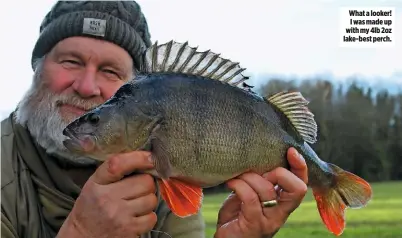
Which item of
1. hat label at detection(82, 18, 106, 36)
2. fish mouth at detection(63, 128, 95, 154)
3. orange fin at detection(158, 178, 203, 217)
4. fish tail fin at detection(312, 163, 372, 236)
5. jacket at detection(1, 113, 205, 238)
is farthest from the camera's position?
hat label at detection(82, 18, 106, 36)

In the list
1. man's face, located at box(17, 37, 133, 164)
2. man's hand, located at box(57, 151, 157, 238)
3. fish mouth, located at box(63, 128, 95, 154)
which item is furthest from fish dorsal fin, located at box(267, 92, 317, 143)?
man's face, located at box(17, 37, 133, 164)

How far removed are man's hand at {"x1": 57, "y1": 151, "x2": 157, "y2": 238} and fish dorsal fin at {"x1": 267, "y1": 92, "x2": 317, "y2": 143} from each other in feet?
1.67

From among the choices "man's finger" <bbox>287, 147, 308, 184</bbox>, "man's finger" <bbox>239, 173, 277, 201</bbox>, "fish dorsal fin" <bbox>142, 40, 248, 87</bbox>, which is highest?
"fish dorsal fin" <bbox>142, 40, 248, 87</bbox>

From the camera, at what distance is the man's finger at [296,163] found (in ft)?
6.13

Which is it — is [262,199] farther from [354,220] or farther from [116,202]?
[354,220]

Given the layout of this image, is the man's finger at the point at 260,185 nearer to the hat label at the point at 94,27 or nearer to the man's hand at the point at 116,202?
the man's hand at the point at 116,202

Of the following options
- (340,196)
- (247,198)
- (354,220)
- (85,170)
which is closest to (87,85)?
(85,170)

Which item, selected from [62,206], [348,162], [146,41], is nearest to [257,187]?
[62,206]

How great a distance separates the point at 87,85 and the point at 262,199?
Result: 0.86 meters

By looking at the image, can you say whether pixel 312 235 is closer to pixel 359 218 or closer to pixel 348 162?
pixel 359 218

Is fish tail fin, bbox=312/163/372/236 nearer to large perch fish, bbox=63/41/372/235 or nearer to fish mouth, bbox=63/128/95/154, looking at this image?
large perch fish, bbox=63/41/372/235

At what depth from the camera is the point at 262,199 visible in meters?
1.93

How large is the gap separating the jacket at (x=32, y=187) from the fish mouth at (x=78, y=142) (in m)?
0.75

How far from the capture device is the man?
1.84m
